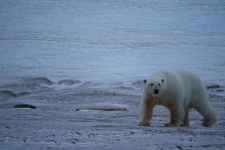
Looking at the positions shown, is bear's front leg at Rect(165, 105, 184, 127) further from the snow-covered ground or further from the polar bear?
the snow-covered ground

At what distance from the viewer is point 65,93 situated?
11305 millimetres

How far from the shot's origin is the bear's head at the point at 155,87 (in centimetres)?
607

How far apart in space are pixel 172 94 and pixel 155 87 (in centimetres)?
31

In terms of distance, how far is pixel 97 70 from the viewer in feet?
51.5

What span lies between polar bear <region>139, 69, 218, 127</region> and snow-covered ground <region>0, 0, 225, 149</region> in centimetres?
22

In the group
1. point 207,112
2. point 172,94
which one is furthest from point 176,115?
→ point 207,112

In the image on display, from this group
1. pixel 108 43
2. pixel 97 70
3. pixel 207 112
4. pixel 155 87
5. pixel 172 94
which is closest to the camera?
pixel 155 87

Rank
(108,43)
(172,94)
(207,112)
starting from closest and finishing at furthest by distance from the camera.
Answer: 1. (172,94)
2. (207,112)
3. (108,43)

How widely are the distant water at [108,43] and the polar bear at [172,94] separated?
21.4ft

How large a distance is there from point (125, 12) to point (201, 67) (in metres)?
26.1

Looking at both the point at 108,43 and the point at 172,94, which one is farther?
the point at 108,43

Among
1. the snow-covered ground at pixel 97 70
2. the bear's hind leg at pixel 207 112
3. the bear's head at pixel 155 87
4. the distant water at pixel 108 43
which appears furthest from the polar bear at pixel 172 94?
the distant water at pixel 108 43

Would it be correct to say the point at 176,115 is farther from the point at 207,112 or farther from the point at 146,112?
the point at 207,112

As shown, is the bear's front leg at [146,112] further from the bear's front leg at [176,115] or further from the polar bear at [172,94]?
the bear's front leg at [176,115]
